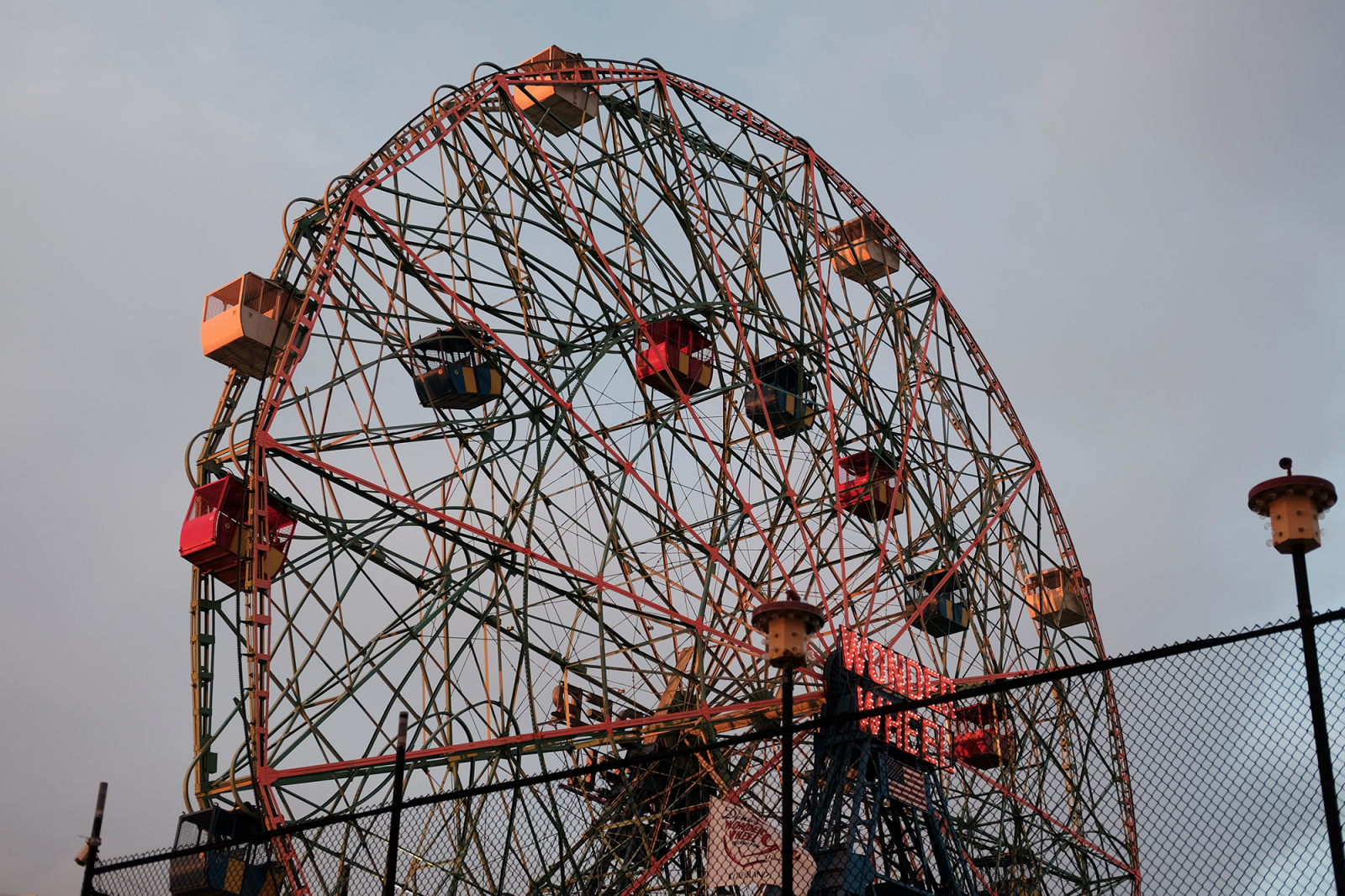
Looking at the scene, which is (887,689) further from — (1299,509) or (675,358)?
(1299,509)

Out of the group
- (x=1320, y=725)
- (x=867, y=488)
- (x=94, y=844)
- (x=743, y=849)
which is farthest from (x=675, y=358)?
(x=1320, y=725)

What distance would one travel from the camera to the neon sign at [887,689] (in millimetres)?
25547

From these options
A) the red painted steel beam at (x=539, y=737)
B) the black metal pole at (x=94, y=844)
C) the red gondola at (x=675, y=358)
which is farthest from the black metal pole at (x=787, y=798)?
the red gondola at (x=675, y=358)

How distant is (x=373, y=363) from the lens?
84.9 feet

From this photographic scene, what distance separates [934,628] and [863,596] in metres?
6.95

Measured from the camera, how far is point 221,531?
2381 centimetres

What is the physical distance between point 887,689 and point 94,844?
628 inches

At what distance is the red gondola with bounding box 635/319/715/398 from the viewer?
28391 millimetres

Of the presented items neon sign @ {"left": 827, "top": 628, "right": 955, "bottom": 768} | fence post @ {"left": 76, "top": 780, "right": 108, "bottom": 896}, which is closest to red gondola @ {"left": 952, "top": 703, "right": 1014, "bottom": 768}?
neon sign @ {"left": 827, "top": 628, "right": 955, "bottom": 768}

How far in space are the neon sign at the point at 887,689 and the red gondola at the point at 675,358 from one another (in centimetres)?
557

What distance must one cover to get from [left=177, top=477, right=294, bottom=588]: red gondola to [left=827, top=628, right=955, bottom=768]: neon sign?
9123 millimetres

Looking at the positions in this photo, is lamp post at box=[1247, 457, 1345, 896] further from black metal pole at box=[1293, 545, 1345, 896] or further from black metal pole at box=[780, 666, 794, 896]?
black metal pole at box=[780, 666, 794, 896]

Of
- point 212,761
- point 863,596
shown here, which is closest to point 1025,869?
point 863,596

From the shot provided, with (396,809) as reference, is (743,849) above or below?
above
